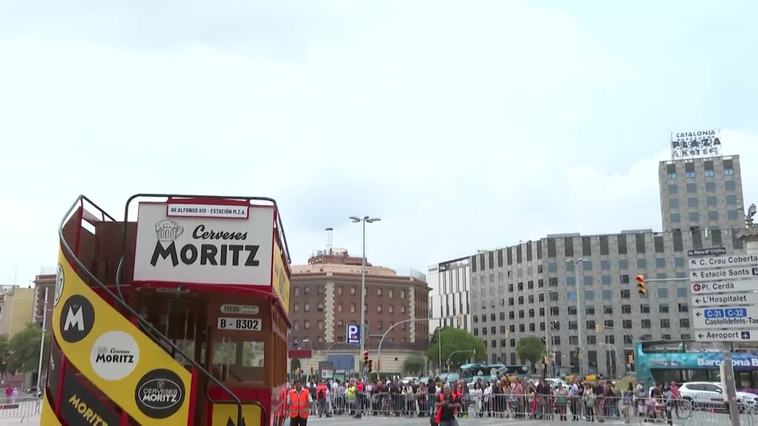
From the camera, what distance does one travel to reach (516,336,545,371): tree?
114 m

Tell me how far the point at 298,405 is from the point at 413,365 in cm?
8482

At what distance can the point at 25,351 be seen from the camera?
76250mm

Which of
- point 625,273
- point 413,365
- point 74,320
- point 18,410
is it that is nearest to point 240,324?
point 74,320

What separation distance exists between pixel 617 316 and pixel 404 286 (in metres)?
42.0

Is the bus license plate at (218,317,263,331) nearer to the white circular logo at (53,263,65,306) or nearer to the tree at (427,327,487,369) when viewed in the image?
the white circular logo at (53,263,65,306)

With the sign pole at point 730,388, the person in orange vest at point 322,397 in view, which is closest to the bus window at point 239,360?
the sign pole at point 730,388

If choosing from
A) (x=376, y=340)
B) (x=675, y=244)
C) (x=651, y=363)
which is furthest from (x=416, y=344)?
(x=651, y=363)

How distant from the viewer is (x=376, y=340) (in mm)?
96500

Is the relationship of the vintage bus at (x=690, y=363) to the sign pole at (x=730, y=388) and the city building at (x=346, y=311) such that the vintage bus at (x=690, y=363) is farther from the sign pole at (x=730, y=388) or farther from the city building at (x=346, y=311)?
the city building at (x=346, y=311)

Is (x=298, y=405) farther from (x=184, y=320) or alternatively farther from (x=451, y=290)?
(x=451, y=290)

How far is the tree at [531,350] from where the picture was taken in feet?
375

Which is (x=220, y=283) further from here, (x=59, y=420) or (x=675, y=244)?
(x=675, y=244)

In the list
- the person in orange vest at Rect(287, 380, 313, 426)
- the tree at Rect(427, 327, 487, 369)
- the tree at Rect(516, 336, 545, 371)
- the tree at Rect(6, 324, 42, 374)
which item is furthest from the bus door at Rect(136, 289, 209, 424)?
the tree at Rect(516, 336, 545, 371)

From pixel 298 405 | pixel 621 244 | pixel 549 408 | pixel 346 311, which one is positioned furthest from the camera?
pixel 621 244
